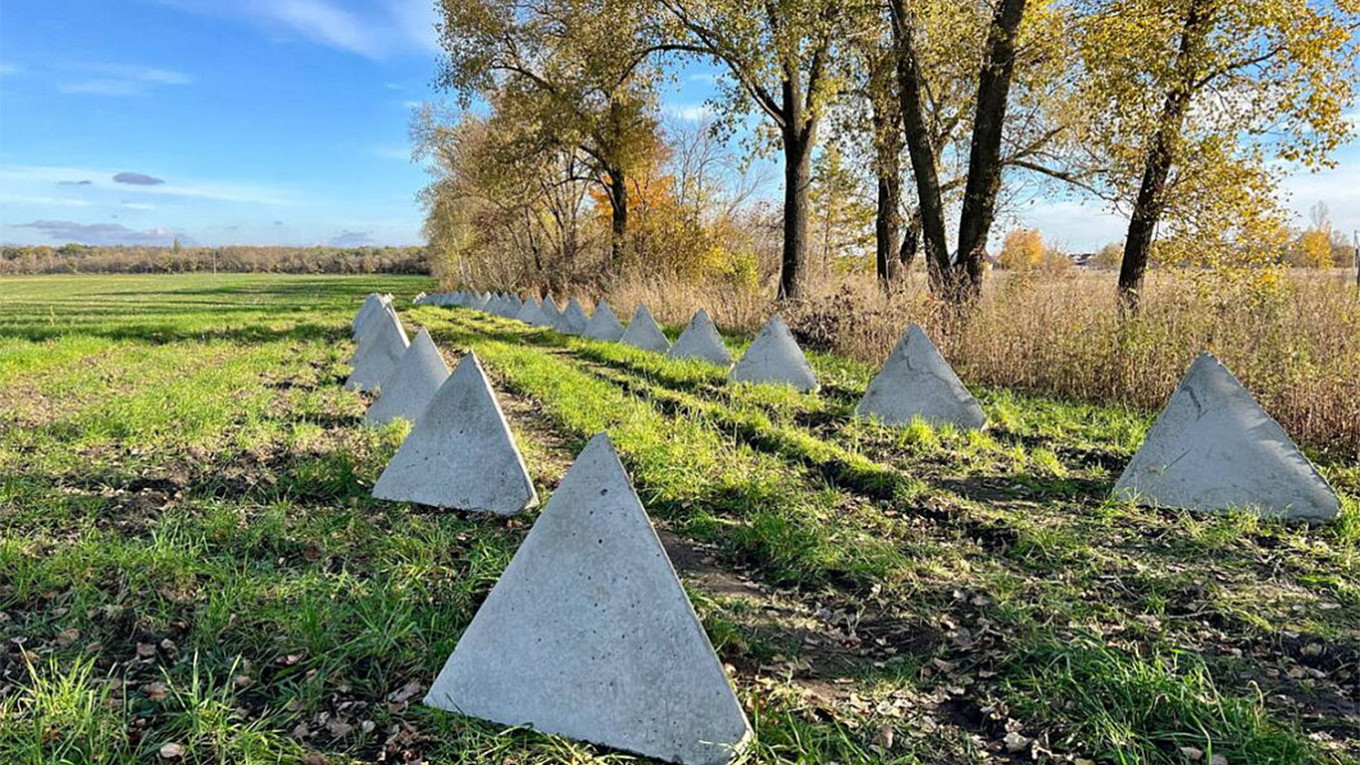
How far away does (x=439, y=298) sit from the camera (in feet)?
122

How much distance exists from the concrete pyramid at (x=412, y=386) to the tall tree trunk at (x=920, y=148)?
8.47 meters

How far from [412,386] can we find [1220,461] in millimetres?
5742

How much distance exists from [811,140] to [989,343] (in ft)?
28.9

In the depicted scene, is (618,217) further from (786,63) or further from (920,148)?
(920,148)

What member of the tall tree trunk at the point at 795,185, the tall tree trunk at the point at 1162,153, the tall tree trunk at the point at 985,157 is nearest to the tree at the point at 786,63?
the tall tree trunk at the point at 795,185

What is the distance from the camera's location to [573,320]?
15625mm

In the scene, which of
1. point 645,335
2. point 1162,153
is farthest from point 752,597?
point 1162,153

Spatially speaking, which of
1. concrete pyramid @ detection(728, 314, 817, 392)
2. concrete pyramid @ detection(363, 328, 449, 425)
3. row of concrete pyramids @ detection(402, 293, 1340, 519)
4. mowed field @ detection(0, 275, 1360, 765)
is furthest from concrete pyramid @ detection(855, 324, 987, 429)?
concrete pyramid @ detection(363, 328, 449, 425)

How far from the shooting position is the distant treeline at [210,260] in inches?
3317

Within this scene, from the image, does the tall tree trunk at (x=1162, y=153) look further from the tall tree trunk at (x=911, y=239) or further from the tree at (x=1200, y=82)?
the tall tree trunk at (x=911, y=239)

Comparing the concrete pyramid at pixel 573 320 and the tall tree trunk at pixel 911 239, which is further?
the tall tree trunk at pixel 911 239

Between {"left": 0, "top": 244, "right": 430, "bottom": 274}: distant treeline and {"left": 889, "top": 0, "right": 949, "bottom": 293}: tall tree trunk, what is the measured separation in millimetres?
76596

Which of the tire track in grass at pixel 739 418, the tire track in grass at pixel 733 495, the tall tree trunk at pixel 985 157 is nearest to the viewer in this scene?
the tire track in grass at pixel 733 495

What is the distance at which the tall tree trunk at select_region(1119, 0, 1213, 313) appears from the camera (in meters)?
10.5
